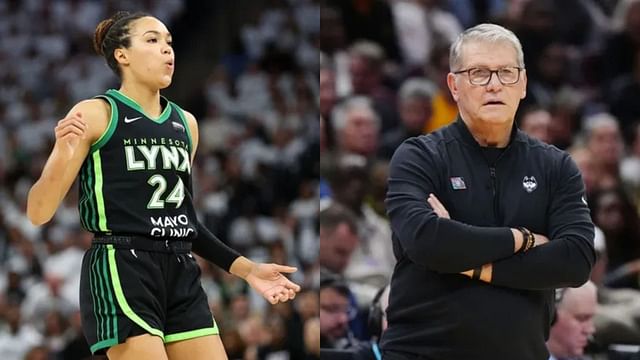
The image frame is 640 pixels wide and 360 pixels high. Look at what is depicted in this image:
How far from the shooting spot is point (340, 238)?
563 cm

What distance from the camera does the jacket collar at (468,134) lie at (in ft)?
11.5

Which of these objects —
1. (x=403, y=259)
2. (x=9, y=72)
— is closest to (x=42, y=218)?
(x=403, y=259)

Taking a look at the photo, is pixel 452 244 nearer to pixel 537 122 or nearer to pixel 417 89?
pixel 537 122

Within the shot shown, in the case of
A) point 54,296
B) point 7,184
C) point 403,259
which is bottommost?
point 54,296

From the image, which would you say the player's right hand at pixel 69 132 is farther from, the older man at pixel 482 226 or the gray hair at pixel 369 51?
the gray hair at pixel 369 51

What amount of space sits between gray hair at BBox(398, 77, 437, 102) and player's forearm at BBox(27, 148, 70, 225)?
11.1ft

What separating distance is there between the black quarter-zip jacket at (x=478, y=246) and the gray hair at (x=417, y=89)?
120 inches

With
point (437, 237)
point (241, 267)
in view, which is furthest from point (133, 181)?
point (437, 237)

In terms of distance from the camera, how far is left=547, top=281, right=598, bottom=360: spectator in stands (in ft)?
16.4

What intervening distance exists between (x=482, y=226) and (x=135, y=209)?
45.3 inches

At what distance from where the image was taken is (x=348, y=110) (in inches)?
249

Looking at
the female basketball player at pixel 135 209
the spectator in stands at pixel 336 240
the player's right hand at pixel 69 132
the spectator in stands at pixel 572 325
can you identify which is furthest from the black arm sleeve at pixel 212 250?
the spectator in stands at pixel 572 325

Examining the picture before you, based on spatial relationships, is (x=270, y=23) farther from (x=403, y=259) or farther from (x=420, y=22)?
(x=403, y=259)

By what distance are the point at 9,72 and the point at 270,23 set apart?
150 inches
